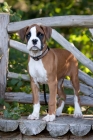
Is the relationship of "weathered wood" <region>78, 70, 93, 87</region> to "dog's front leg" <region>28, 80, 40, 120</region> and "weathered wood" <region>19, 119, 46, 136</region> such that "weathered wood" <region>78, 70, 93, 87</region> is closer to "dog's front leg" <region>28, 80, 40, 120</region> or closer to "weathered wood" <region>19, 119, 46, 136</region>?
"dog's front leg" <region>28, 80, 40, 120</region>

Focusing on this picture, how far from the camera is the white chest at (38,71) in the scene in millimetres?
5758

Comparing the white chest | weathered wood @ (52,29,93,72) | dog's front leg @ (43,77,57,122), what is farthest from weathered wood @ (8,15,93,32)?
dog's front leg @ (43,77,57,122)

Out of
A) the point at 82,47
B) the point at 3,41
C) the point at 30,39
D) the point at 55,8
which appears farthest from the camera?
the point at 82,47

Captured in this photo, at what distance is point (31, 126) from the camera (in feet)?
18.5

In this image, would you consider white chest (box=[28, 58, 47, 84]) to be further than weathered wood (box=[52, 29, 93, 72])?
No

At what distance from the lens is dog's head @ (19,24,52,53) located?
5562mm

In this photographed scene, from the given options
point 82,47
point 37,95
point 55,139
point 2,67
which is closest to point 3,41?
point 2,67

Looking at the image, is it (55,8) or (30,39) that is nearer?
(30,39)

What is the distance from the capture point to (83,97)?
649 cm

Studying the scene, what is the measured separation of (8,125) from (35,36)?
98cm

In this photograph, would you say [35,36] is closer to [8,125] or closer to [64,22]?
[64,22]

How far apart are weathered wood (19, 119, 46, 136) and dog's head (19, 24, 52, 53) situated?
2.43ft

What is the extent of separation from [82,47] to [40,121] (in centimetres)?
518

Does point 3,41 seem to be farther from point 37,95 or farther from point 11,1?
point 11,1
